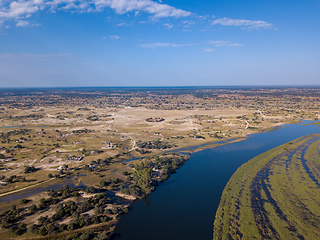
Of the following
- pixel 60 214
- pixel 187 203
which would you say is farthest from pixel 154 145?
pixel 60 214

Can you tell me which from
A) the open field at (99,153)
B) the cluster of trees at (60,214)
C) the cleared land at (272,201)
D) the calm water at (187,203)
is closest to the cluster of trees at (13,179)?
the open field at (99,153)

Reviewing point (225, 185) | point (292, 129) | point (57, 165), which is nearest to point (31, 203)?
point (57, 165)

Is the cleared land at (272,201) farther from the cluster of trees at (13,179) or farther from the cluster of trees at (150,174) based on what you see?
the cluster of trees at (13,179)

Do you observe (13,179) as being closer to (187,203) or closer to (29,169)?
(29,169)

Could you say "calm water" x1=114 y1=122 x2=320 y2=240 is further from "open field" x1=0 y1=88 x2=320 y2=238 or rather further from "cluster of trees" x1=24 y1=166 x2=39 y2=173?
"cluster of trees" x1=24 y1=166 x2=39 y2=173

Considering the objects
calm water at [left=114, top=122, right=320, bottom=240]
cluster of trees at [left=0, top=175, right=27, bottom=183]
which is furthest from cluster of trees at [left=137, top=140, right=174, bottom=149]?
cluster of trees at [left=0, top=175, right=27, bottom=183]

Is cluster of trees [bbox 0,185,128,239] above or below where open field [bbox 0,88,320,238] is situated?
below
